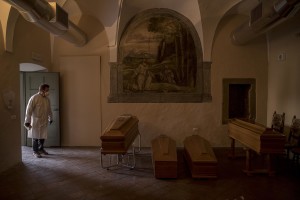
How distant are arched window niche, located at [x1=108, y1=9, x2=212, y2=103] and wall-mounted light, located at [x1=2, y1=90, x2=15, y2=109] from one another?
101 inches

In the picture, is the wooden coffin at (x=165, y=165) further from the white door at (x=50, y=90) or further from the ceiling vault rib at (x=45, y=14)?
the white door at (x=50, y=90)

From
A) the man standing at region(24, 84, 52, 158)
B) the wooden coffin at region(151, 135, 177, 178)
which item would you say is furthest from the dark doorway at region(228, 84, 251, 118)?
the man standing at region(24, 84, 52, 158)

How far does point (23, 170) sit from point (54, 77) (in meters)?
2.72

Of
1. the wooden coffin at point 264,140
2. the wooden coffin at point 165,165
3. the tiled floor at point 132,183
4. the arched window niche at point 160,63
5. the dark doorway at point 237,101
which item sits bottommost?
the tiled floor at point 132,183

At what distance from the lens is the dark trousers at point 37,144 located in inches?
239

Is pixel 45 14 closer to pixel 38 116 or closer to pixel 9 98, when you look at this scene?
pixel 9 98

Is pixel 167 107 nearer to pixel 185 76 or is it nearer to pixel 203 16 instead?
A: pixel 185 76

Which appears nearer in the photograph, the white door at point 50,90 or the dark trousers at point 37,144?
the dark trousers at point 37,144

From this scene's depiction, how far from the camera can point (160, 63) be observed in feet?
23.4

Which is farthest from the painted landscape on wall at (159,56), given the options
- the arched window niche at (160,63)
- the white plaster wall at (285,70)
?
the white plaster wall at (285,70)

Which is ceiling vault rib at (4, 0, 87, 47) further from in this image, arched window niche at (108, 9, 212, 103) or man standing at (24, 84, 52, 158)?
arched window niche at (108, 9, 212, 103)

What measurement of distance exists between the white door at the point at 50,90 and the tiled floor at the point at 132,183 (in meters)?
1.49

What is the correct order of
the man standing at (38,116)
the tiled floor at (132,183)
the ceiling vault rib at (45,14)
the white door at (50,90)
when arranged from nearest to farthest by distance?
the ceiling vault rib at (45,14) → the tiled floor at (132,183) → the man standing at (38,116) → the white door at (50,90)

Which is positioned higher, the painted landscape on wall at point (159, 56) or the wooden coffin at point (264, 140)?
the painted landscape on wall at point (159, 56)
